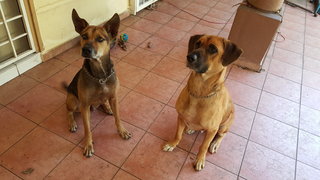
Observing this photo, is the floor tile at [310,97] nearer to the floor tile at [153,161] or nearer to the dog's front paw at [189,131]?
the dog's front paw at [189,131]

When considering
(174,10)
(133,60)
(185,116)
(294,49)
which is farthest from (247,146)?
(174,10)

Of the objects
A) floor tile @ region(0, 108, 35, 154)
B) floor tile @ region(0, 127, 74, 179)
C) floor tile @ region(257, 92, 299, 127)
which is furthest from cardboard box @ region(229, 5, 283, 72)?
floor tile @ region(0, 108, 35, 154)

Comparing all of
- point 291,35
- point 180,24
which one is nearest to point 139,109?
point 180,24

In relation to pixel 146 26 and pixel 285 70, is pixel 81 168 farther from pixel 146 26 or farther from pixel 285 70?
pixel 285 70

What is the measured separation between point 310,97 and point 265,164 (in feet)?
5.14

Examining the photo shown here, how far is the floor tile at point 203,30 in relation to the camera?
14.7 feet

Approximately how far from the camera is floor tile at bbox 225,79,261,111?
10.4 feet

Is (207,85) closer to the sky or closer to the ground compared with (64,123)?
closer to the sky

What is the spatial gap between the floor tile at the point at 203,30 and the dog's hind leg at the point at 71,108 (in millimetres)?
2739

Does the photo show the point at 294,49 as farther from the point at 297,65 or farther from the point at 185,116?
the point at 185,116

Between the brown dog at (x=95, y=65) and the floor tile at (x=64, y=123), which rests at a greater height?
the brown dog at (x=95, y=65)

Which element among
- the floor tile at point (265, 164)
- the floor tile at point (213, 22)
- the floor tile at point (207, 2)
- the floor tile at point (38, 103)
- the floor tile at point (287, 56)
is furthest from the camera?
the floor tile at point (207, 2)

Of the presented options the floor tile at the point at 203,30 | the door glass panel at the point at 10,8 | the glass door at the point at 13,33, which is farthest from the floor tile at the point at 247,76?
the door glass panel at the point at 10,8

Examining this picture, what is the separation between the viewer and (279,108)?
3.17 meters
